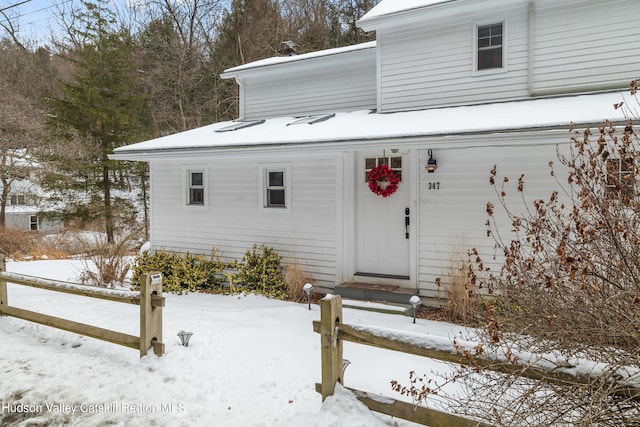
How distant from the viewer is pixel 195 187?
10055 mm

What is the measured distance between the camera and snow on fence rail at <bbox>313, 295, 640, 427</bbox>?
2.47 m

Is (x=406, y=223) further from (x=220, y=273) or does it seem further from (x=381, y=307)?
(x=220, y=273)

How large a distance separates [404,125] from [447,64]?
7.17 ft

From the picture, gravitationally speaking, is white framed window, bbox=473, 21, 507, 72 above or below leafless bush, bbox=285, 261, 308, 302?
above

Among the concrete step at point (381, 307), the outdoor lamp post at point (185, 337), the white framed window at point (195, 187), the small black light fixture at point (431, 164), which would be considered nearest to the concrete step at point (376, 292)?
the concrete step at point (381, 307)

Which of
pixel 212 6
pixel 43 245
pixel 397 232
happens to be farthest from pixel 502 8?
pixel 212 6

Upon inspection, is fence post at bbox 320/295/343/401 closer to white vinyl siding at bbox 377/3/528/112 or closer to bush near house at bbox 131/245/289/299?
bush near house at bbox 131/245/289/299

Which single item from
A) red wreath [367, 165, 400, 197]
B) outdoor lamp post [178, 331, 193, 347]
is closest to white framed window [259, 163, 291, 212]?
red wreath [367, 165, 400, 197]

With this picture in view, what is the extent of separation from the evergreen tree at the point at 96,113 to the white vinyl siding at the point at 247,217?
8.06 meters

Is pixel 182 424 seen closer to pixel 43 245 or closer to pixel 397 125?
pixel 397 125

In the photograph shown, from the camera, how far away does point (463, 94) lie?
841 centimetres

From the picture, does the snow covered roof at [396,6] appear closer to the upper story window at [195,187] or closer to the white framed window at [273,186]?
the white framed window at [273,186]

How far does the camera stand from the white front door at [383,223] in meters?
7.99

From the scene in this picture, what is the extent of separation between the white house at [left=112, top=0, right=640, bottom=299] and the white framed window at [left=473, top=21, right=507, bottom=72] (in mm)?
20
